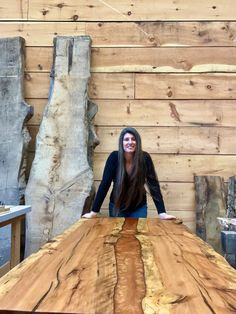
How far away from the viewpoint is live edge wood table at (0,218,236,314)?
78 cm

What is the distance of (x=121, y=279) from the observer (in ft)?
3.14

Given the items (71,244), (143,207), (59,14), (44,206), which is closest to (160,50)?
(59,14)

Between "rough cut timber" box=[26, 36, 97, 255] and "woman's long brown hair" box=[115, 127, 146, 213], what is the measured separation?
9.4 inches

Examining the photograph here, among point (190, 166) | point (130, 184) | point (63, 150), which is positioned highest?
point (63, 150)

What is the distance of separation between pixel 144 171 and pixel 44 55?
1323mm

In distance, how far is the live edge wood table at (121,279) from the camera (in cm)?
78

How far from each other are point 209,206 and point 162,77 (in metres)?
1.09

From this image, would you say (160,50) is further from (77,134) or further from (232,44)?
(77,134)

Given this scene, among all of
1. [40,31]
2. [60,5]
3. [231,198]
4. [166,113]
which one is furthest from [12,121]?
[231,198]

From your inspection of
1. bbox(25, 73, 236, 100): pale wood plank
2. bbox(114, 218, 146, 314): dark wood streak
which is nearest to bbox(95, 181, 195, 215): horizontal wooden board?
bbox(25, 73, 236, 100): pale wood plank

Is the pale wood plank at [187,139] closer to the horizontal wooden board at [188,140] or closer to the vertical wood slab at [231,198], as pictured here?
the horizontal wooden board at [188,140]

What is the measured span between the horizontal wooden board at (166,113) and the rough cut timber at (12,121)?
1.97 ft

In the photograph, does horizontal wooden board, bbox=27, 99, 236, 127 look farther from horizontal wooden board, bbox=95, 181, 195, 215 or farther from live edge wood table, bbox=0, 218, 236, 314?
live edge wood table, bbox=0, 218, 236, 314

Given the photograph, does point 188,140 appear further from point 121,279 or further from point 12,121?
point 121,279
